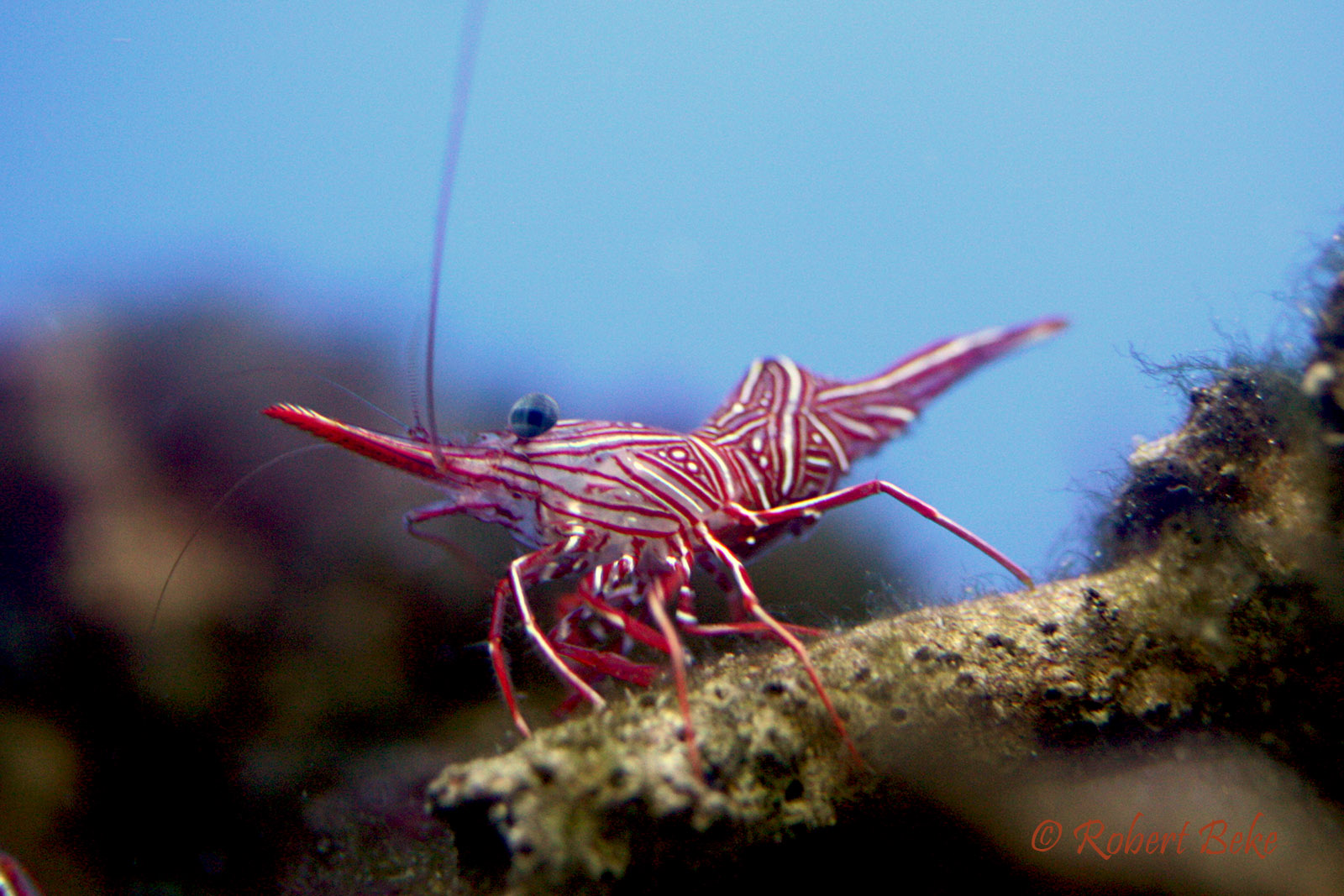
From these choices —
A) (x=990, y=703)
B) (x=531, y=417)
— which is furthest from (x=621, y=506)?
(x=990, y=703)

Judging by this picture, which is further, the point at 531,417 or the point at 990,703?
the point at 531,417

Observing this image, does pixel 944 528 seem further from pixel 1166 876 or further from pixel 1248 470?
pixel 1166 876

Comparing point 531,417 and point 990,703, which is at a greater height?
point 531,417

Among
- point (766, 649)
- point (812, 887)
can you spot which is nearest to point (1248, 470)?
point (766, 649)

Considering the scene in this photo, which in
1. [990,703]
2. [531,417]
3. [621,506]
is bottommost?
[990,703]

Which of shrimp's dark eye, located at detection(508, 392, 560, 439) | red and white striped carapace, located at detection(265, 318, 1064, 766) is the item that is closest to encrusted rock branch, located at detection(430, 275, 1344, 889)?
red and white striped carapace, located at detection(265, 318, 1064, 766)

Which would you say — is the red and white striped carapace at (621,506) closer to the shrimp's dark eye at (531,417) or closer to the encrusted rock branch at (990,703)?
the shrimp's dark eye at (531,417)

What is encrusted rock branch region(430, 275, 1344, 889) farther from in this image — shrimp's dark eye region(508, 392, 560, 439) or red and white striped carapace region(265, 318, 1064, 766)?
shrimp's dark eye region(508, 392, 560, 439)

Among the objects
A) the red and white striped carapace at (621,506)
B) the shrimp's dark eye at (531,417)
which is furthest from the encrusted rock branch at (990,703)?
the shrimp's dark eye at (531,417)

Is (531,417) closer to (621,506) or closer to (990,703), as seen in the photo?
(621,506)
